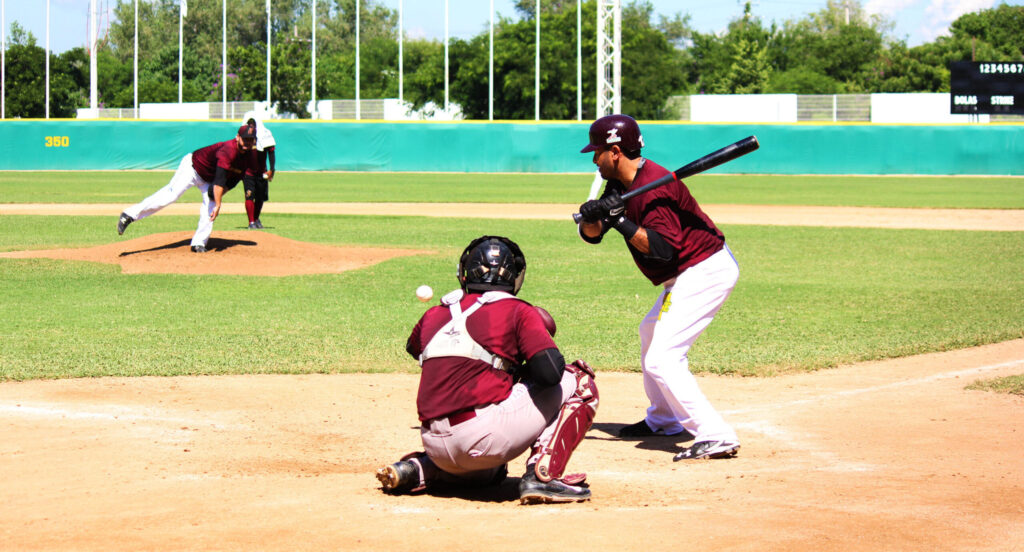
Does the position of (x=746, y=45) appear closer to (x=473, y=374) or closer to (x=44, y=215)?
(x=44, y=215)

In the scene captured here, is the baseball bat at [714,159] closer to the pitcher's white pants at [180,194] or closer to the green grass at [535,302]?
the green grass at [535,302]

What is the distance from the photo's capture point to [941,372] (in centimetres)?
829

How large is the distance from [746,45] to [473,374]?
7310cm

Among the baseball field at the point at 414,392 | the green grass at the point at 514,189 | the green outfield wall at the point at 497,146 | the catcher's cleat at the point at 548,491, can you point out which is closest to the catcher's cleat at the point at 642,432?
the baseball field at the point at 414,392

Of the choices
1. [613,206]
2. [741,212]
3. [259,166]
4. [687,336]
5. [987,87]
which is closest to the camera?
[613,206]

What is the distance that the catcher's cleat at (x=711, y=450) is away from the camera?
5.62m

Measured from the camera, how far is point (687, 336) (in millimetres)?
5680

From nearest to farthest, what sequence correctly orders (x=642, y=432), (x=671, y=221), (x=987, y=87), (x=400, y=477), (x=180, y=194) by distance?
(x=400, y=477) < (x=671, y=221) < (x=642, y=432) < (x=180, y=194) < (x=987, y=87)

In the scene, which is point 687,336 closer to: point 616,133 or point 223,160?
point 616,133

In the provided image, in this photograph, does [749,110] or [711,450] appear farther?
[749,110]

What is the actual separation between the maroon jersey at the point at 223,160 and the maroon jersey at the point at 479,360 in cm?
977

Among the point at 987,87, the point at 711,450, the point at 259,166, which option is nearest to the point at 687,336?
the point at 711,450

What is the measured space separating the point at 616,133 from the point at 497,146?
3739 cm

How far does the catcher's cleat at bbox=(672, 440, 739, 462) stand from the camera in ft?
18.4
